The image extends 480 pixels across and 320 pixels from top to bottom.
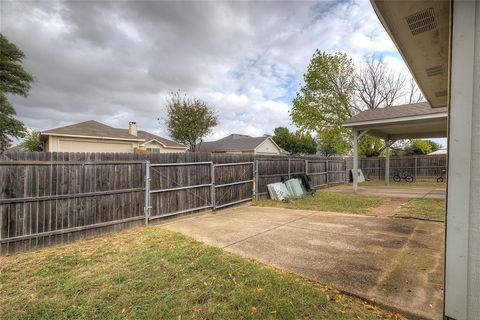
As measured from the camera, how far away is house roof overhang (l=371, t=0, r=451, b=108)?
8.82 feet

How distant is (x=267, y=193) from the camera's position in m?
10.6

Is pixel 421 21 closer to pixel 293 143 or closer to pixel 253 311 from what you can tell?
pixel 253 311

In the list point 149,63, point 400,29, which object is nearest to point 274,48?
point 149,63

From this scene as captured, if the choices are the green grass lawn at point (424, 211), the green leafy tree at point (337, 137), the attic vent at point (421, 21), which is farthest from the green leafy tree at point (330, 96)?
the attic vent at point (421, 21)

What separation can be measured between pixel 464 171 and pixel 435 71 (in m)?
3.82

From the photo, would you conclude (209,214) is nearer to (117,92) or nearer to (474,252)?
(474,252)

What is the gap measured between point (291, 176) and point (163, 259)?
349 inches

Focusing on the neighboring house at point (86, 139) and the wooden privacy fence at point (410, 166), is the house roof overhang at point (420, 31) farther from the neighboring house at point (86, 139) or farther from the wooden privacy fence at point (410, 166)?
the neighboring house at point (86, 139)

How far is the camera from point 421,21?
9.73 ft

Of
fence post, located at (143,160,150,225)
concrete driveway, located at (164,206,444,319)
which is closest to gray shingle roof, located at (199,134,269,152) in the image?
concrete driveway, located at (164,206,444,319)

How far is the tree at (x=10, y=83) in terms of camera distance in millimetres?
19984

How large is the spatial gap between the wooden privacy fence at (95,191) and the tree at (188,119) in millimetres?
18965

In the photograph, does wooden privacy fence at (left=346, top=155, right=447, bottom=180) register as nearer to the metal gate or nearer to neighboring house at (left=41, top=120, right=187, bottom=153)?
the metal gate

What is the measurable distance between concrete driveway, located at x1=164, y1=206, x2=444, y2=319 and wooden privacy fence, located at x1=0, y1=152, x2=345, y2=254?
33.5 inches
